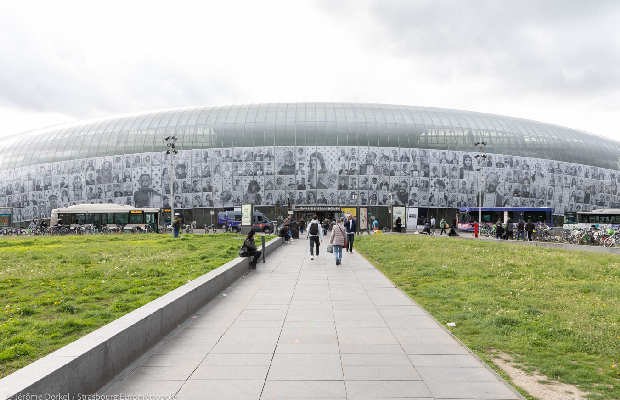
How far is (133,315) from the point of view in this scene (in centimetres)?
771

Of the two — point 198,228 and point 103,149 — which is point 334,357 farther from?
point 103,149

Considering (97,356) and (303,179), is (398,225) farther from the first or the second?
(97,356)

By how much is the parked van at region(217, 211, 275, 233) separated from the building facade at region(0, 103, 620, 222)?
12.4m

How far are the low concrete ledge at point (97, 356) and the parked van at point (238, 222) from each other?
46890mm

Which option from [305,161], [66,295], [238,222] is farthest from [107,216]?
[66,295]

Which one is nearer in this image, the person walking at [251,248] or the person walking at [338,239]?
the person walking at [251,248]

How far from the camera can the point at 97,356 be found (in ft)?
19.0

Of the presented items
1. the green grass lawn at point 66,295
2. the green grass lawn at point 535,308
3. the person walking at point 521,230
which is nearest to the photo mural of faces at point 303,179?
the person walking at point 521,230

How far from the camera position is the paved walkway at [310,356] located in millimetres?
5875

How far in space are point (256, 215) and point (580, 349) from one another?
55773 mm

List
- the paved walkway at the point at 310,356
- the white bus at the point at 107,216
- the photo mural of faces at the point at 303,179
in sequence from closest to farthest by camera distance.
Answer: the paved walkway at the point at 310,356 → the white bus at the point at 107,216 → the photo mural of faces at the point at 303,179

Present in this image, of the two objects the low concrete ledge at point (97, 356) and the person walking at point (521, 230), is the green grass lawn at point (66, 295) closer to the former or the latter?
the low concrete ledge at point (97, 356)

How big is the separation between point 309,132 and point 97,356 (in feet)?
254

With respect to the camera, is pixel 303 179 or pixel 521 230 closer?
pixel 521 230
